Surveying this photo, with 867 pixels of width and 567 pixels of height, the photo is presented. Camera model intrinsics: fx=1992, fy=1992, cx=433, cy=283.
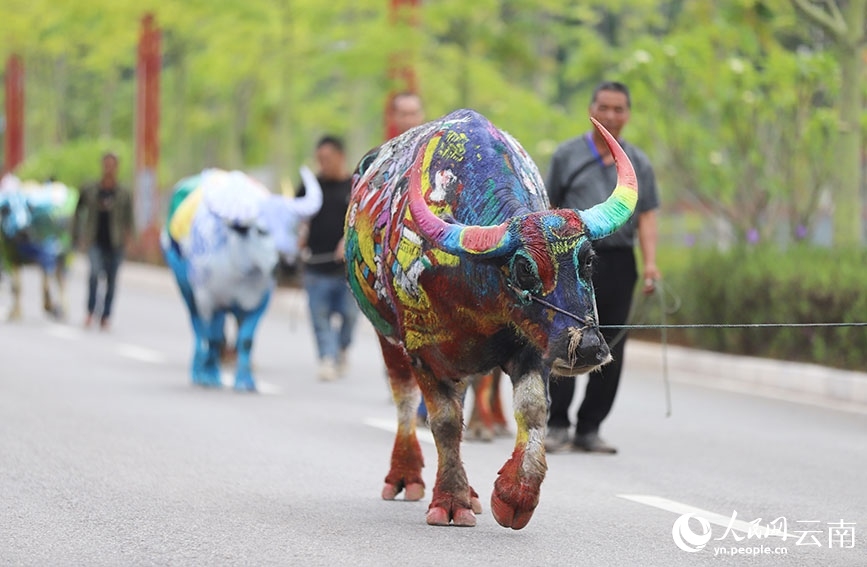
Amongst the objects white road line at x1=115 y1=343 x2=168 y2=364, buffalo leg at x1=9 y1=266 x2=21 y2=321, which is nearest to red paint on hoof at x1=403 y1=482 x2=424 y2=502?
white road line at x1=115 y1=343 x2=168 y2=364

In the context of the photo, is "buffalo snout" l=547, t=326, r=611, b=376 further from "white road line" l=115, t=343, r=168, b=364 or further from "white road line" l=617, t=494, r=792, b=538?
"white road line" l=115, t=343, r=168, b=364

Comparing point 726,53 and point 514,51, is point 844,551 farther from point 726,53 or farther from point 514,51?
point 514,51

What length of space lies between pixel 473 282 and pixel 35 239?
17239mm

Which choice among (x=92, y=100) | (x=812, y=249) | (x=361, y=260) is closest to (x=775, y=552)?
(x=361, y=260)

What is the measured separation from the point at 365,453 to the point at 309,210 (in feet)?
16.7

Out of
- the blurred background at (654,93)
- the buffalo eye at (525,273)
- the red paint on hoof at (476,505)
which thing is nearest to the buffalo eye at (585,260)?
the buffalo eye at (525,273)

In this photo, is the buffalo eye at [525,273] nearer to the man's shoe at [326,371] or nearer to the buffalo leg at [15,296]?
the man's shoe at [326,371]

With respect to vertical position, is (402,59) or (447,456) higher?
(447,456)

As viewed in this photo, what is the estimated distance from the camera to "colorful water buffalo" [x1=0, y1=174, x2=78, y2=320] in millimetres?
24984

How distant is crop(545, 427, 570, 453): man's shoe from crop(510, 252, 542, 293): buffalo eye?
4.06 meters

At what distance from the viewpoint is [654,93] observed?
24656 mm

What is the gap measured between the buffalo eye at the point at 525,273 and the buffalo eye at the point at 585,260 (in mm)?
190

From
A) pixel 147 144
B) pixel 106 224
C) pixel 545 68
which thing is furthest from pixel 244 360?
pixel 147 144

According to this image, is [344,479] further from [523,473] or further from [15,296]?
[15,296]
